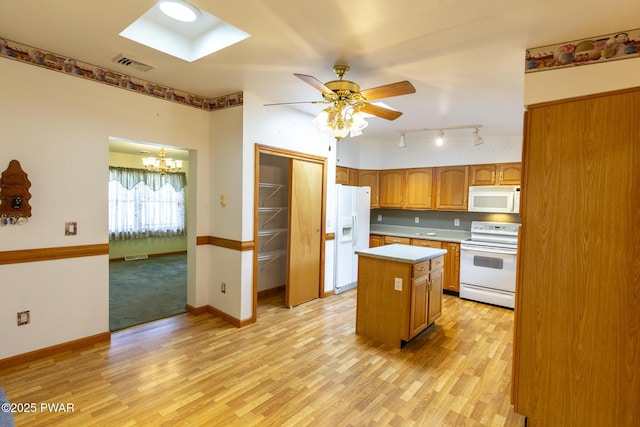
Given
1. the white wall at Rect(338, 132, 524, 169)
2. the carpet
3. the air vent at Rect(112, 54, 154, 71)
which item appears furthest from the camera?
the white wall at Rect(338, 132, 524, 169)

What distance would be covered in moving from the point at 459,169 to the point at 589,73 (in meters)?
3.40

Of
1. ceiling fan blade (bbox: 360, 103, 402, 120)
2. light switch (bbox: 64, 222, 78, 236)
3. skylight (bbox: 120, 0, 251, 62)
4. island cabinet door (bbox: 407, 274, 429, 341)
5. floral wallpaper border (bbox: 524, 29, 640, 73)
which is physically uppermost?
skylight (bbox: 120, 0, 251, 62)

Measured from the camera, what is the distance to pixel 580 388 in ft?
6.47

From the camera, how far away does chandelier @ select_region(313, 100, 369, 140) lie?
261cm

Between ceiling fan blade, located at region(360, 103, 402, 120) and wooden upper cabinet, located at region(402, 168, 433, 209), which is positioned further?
wooden upper cabinet, located at region(402, 168, 433, 209)

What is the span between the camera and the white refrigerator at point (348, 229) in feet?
16.3

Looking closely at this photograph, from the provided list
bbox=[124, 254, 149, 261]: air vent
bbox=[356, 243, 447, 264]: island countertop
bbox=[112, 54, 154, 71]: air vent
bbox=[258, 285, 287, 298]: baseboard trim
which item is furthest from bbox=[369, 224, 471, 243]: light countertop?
bbox=[124, 254, 149, 261]: air vent

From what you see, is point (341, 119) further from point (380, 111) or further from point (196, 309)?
point (196, 309)

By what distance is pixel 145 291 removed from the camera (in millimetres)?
4820

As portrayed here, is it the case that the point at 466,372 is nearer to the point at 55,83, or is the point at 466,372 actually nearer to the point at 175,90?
the point at 175,90

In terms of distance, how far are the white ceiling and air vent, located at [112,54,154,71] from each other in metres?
0.06

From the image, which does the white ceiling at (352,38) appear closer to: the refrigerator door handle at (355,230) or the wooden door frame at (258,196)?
the wooden door frame at (258,196)

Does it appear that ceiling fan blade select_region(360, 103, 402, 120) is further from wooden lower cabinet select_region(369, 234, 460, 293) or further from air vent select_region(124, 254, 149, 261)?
air vent select_region(124, 254, 149, 261)

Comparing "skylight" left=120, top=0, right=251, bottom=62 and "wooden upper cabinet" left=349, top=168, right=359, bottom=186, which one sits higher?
"skylight" left=120, top=0, right=251, bottom=62
